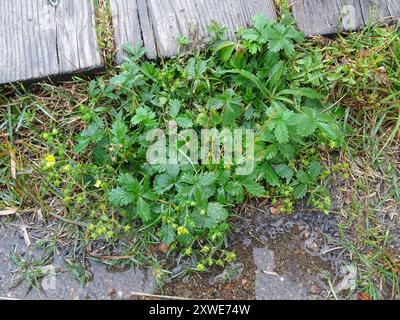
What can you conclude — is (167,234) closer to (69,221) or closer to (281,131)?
(69,221)

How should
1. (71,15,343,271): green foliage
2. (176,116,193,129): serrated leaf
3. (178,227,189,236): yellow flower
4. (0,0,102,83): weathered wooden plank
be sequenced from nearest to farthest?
(178,227,189,236): yellow flower < (71,15,343,271): green foliage < (176,116,193,129): serrated leaf < (0,0,102,83): weathered wooden plank

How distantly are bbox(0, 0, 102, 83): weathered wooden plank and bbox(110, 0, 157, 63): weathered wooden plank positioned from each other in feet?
0.40

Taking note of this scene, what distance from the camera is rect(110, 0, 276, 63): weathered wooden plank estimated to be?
2664 mm

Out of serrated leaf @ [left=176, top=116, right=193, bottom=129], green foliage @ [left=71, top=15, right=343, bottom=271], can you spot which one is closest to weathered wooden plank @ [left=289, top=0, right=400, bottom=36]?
green foliage @ [left=71, top=15, right=343, bottom=271]

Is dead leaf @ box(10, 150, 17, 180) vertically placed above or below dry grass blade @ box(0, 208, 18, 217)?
above

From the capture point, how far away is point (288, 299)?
2.40 meters

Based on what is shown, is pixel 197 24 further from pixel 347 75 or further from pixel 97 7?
pixel 347 75

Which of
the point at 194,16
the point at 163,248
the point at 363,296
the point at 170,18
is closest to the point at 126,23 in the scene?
the point at 170,18

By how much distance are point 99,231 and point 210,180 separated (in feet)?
1.92

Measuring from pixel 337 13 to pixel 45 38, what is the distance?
1616 millimetres

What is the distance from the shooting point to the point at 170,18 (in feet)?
8.84

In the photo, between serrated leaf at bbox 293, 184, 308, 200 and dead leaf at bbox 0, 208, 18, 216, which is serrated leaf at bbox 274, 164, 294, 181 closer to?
serrated leaf at bbox 293, 184, 308, 200

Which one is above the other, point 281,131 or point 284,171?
point 281,131
